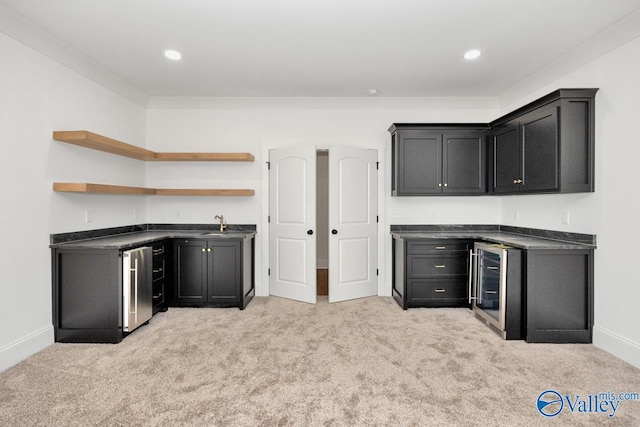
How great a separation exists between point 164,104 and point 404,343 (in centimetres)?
429

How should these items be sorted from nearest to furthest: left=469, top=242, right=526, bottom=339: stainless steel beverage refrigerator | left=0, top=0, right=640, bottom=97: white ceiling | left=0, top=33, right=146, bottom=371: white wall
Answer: left=0, top=0, right=640, bottom=97: white ceiling < left=0, top=33, right=146, bottom=371: white wall < left=469, top=242, right=526, bottom=339: stainless steel beverage refrigerator

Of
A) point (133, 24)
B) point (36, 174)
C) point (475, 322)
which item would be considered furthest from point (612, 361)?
point (36, 174)

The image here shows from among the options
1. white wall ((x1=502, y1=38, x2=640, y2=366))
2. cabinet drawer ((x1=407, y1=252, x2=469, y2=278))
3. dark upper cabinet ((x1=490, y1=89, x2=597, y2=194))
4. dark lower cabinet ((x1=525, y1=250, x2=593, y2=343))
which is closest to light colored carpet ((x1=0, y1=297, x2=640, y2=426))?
dark lower cabinet ((x1=525, y1=250, x2=593, y2=343))

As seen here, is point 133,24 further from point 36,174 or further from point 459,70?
point 459,70

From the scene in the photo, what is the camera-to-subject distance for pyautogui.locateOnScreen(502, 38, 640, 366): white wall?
255 centimetres

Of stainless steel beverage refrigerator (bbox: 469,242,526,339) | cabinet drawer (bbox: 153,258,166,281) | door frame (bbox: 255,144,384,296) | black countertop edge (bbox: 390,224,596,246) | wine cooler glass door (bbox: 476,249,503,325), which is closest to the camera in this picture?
stainless steel beverage refrigerator (bbox: 469,242,526,339)

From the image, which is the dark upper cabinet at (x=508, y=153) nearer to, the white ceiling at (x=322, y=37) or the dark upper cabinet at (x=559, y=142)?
the dark upper cabinet at (x=559, y=142)

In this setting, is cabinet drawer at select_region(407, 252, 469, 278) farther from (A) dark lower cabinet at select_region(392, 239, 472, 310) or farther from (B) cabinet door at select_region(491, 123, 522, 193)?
(B) cabinet door at select_region(491, 123, 522, 193)

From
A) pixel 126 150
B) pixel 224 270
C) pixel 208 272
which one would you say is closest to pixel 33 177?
pixel 126 150

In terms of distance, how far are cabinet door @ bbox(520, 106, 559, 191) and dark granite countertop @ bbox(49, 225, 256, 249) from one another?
327 cm

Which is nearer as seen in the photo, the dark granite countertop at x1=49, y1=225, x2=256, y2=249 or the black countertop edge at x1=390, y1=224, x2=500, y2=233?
the dark granite countertop at x1=49, y1=225, x2=256, y2=249

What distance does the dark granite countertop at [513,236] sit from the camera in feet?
9.55

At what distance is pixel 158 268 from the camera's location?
356 centimetres

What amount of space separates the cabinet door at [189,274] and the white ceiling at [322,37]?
203 cm
